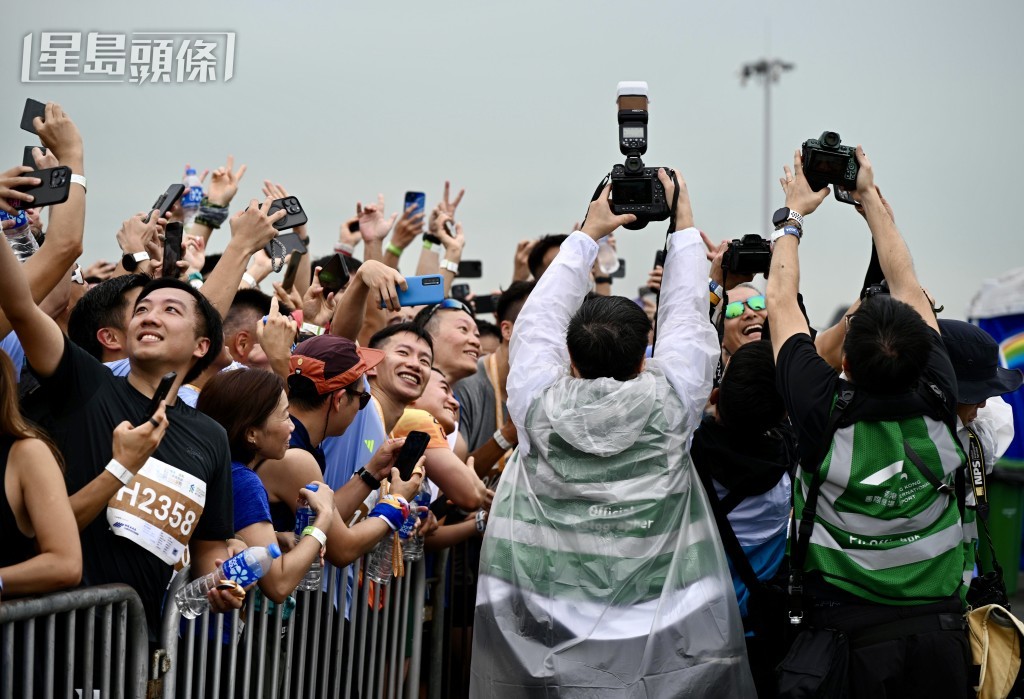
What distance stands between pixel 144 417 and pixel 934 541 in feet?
8.34

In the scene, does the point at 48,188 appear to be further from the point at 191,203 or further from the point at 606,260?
the point at 606,260

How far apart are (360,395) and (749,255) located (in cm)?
170

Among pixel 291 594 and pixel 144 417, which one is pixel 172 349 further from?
pixel 291 594

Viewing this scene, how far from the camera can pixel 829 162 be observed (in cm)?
445

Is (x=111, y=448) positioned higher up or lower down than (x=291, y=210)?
lower down

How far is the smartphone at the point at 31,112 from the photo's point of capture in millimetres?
4480

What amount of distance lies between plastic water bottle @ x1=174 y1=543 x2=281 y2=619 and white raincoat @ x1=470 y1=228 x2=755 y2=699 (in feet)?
A: 2.61

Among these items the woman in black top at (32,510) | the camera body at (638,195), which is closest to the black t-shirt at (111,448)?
the woman in black top at (32,510)

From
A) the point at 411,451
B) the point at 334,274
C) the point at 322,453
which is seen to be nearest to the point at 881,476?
the point at 411,451

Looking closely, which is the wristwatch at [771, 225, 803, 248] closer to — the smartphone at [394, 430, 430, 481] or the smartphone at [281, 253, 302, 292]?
the smartphone at [394, 430, 430, 481]

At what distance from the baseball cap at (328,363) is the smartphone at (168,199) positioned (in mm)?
1487

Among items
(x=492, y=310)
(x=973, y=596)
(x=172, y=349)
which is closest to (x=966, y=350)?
(x=973, y=596)

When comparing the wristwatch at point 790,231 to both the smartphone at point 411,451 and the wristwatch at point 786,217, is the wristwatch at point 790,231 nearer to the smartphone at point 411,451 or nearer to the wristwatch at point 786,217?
the wristwatch at point 786,217

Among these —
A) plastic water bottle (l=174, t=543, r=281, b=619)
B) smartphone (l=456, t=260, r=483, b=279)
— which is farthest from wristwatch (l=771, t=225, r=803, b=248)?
smartphone (l=456, t=260, r=483, b=279)
